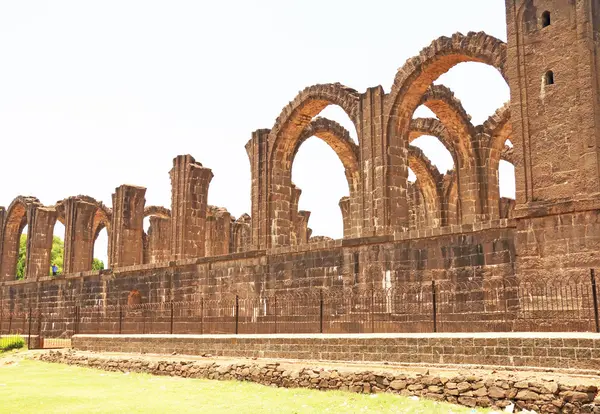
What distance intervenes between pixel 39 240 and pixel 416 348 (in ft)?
76.4

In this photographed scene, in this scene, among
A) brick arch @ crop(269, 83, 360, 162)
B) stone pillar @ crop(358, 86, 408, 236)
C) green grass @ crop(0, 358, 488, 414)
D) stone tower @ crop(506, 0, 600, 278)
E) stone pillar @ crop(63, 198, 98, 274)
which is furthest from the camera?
stone pillar @ crop(63, 198, 98, 274)

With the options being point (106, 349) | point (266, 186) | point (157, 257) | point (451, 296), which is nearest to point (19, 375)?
point (106, 349)

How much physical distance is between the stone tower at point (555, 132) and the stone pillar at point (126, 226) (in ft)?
52.5

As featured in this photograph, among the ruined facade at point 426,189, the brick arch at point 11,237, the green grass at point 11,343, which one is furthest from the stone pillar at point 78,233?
the green grass at point 11,343

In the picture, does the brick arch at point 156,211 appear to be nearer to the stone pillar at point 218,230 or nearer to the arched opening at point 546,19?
the stone pillar at point 218,230

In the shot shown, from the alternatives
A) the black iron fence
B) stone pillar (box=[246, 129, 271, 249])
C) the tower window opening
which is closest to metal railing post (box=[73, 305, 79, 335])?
the black iron fence

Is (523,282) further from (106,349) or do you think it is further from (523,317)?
(106,349)

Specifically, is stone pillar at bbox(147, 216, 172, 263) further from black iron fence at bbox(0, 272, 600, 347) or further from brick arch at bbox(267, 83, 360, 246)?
brick arch at bbox(267, 83, 360, 246)

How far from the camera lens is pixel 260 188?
1841 centimetres

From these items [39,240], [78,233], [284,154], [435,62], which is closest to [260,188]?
[284,154]

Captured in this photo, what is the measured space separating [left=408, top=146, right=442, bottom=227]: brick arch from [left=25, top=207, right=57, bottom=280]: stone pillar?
54.6 ft

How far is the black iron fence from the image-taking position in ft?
36.3

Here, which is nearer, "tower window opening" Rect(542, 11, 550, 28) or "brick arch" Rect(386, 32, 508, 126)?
"tower window opening" Rect(542, 11, 550, 28)

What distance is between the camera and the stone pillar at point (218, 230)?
2962 cm
